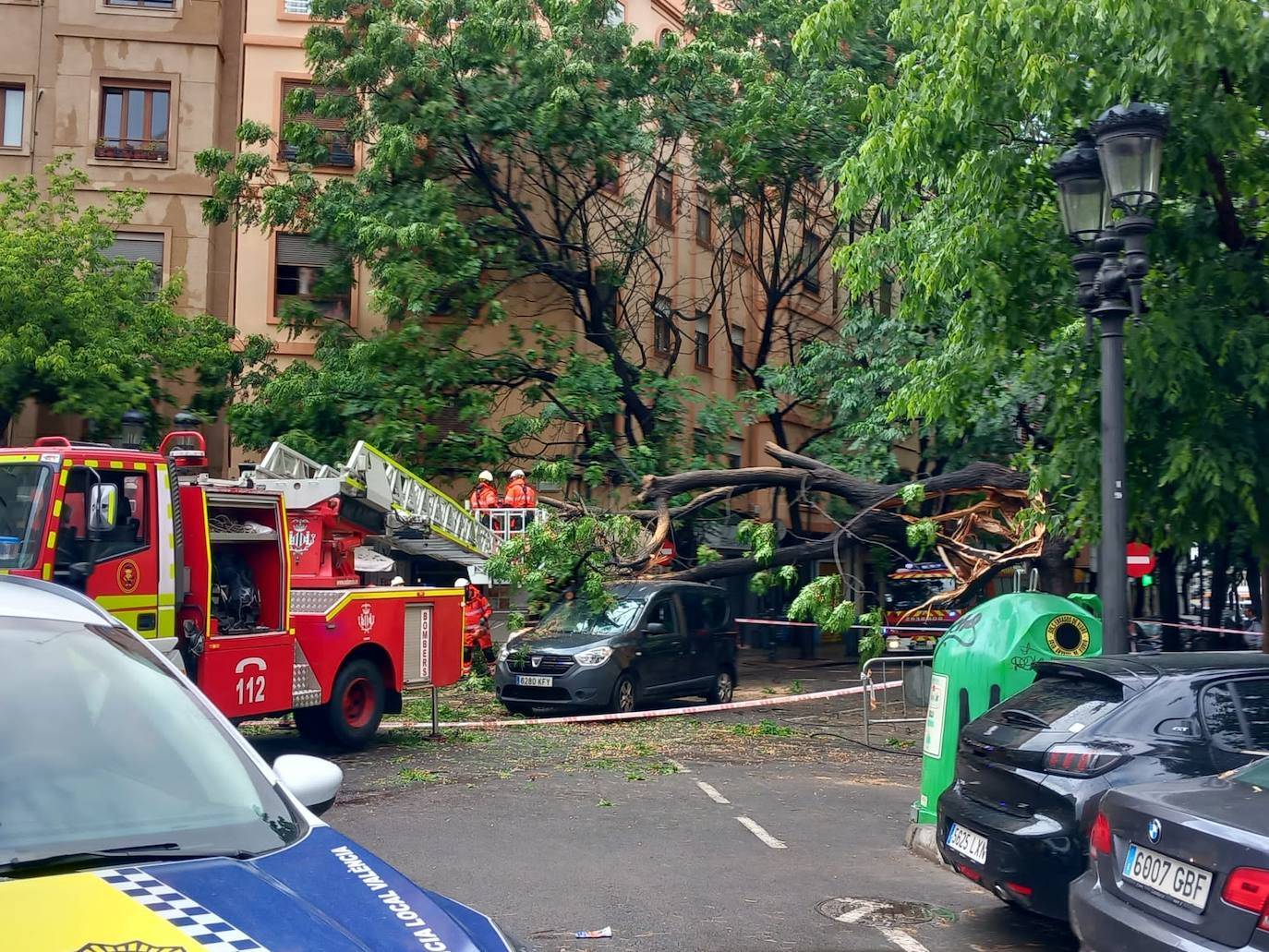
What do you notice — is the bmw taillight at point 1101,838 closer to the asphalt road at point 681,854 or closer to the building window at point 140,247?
the asphalt road at point 681,854

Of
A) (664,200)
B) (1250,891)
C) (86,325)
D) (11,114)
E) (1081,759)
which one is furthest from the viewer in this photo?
(664,200)

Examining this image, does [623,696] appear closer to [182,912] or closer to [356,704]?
[356,704]

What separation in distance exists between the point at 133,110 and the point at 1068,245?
2262 cm

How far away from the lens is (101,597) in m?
10.4

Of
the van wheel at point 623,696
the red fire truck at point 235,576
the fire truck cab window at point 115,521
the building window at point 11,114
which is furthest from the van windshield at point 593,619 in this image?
the building window at point 11,114

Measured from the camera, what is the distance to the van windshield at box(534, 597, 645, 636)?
1662 cm

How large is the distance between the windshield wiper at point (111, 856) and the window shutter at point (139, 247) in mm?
25563

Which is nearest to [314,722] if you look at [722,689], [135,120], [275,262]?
[722,689]

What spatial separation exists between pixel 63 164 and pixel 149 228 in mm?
1995

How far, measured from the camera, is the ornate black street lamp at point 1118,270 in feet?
26.7

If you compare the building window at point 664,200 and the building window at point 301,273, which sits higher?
the building window at point 664,200

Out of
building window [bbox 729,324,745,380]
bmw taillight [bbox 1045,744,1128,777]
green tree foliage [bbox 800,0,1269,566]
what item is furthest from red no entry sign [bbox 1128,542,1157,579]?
bmw taillight [bbox 1045,744,1128,777]

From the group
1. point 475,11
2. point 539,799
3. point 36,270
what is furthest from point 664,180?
point 539,799

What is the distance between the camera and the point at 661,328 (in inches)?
1163
